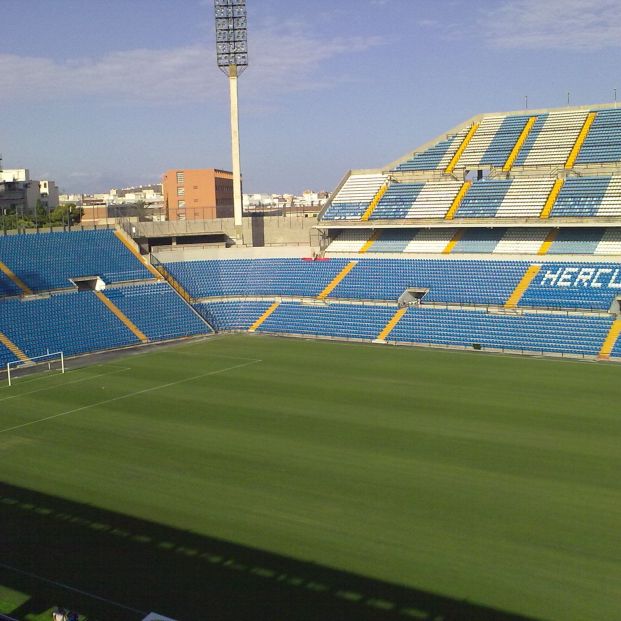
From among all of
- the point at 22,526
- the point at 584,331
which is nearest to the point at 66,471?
the point at 22,526

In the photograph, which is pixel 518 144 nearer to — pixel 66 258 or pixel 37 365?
pixel 66 258

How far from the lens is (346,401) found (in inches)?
988

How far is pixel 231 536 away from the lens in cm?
1495

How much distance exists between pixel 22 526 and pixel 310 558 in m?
6.42

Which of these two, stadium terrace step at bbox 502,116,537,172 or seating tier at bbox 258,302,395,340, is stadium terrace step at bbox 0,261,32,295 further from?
stadium terrace step at bbox 502,116,537,172

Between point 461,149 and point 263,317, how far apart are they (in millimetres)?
17829

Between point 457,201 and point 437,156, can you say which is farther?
point 437,156

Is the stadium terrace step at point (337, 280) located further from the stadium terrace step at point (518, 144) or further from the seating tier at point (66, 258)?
the stadium terrace step at point (518, 144)

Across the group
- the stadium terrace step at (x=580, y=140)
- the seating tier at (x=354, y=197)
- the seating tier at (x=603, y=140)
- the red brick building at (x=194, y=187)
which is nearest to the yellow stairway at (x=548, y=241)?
the stadium terrace step at (x=580, y=140)

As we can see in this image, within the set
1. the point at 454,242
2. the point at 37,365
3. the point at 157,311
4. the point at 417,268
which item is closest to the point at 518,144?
the point at 454,242

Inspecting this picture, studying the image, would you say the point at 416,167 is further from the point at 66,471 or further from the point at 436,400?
the point at 66,471

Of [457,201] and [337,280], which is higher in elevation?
[457,201]

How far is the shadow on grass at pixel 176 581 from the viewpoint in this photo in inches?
477

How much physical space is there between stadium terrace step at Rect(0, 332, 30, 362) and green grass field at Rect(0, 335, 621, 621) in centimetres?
392
